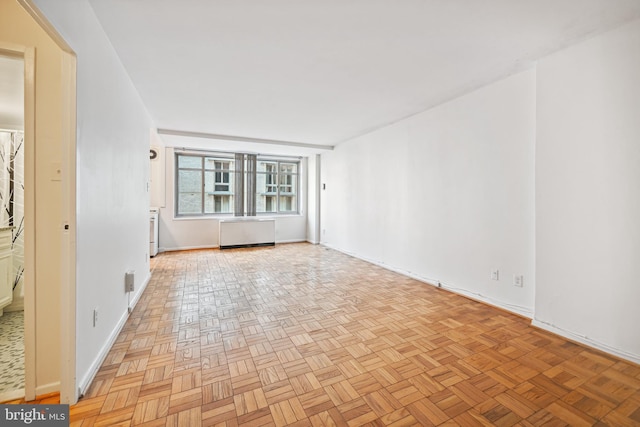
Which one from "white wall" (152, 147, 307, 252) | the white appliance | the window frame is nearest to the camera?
the white appliance

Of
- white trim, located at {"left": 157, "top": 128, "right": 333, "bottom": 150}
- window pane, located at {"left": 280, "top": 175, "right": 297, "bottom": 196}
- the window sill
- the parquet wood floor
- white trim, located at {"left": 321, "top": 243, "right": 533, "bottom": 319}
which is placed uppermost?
white trim, located at {"left": 157, "top": 128, "right": 333, "bottom": 150}

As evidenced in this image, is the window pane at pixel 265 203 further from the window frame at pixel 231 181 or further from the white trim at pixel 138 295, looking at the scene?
the white trim at pixel 138 295

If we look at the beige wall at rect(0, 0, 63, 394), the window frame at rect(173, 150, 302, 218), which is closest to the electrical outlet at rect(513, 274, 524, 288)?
the beige wall at rect(0, 0, 63, 394)

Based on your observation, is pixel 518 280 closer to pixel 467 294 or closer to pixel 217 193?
pixel 467 294

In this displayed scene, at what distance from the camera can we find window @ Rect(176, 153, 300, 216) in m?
6.37

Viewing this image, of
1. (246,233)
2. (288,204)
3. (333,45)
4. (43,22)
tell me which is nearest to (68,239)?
(43,22)

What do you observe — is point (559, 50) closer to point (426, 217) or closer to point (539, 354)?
point (426, 217)

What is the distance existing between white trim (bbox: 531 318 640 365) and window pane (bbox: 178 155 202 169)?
6.72 m

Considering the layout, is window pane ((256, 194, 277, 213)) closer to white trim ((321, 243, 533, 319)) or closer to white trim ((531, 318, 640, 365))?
white trim ((321, 243, 533, 319))

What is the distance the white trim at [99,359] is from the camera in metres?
1.53

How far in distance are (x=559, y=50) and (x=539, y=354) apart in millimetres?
2477

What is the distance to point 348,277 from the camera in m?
3.92

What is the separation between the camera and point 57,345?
1.52m

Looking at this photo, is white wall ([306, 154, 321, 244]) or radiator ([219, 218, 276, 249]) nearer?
radiator ([219, 218, 276, 249])
